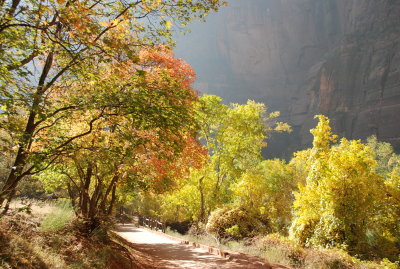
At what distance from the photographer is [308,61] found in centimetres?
8919

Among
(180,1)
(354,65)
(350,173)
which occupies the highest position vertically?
(354,65)

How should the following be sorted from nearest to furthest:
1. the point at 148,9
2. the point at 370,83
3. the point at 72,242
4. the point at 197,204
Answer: the point at 148,9 → the point at 72,242 → the point at 197,204 → the point at 370,83

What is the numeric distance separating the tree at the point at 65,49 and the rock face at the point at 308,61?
62.8 metres

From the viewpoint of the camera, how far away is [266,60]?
94.5 m

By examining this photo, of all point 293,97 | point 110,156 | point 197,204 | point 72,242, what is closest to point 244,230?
point 197,204

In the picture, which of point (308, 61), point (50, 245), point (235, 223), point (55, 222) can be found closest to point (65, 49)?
point (50, 245)

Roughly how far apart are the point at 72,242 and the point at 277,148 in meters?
77.7

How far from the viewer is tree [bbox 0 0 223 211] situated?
3.77 meters

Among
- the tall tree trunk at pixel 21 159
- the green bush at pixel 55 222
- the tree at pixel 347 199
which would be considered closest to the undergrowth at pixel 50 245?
the green bush at pixel 55 222

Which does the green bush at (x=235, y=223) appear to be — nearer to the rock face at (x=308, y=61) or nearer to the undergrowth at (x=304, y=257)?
the undergrowth at (x=304, y=257)

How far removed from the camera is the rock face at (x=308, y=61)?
58.2m

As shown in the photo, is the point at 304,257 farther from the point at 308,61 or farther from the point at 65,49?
the point at 308,61

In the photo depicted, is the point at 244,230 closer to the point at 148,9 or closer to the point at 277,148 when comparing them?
the point at 148,9

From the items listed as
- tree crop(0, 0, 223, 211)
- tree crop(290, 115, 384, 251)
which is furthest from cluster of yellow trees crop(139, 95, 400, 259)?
tree crop(0, 0, 223, 211)
